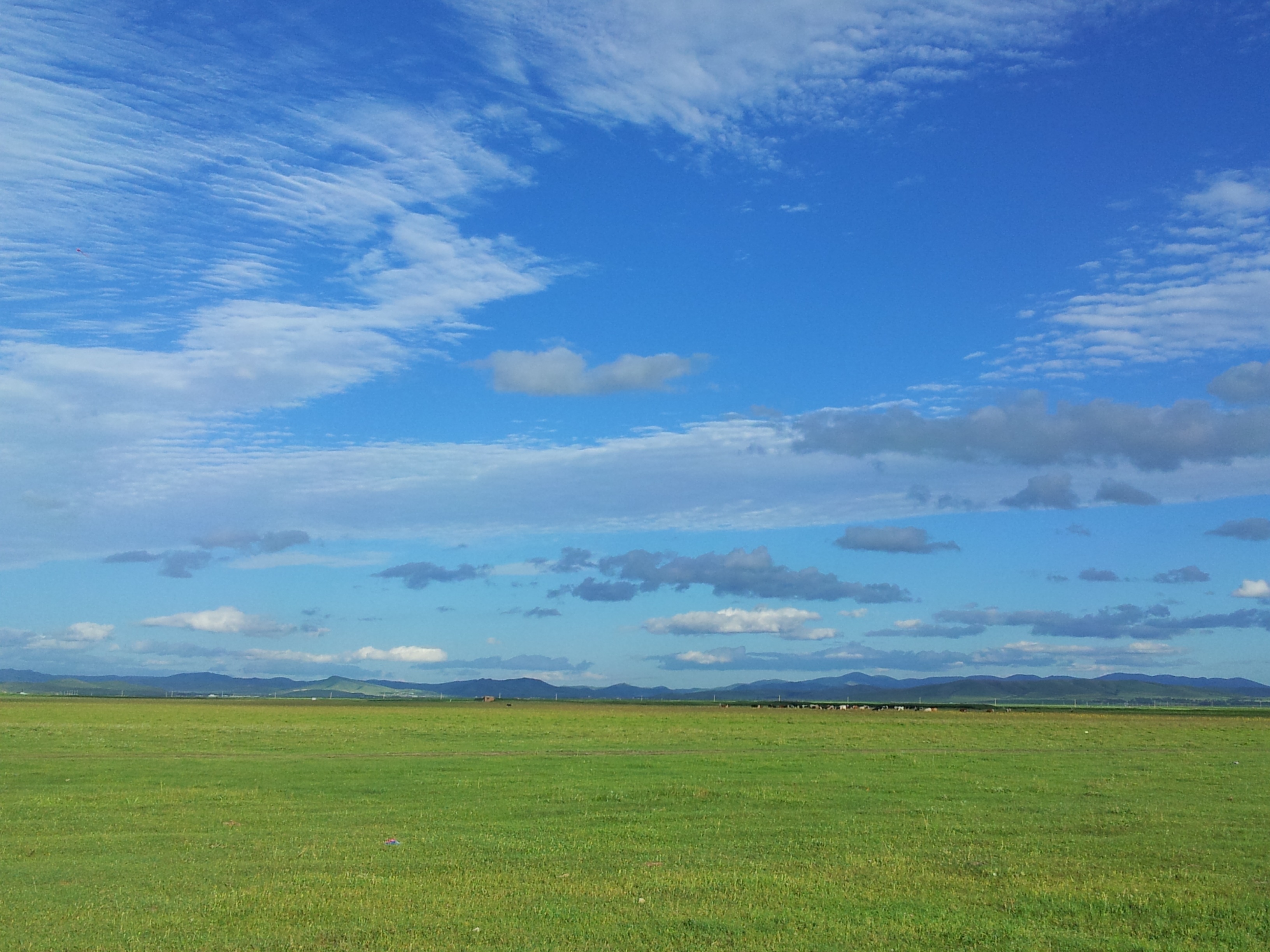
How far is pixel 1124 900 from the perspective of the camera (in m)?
15.2

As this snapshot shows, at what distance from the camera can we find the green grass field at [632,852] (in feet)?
44.1

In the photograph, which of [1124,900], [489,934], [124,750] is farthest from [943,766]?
[124,750]

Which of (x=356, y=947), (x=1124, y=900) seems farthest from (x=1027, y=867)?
(x=356, y=947)

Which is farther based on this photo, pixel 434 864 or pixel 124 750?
pixel 124 750

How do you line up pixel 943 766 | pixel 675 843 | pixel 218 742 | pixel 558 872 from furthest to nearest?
pixel 218 742 < pixel 943 766 < pixel 675 843 < pixel 558 872

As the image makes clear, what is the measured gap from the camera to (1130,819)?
23.8 metres

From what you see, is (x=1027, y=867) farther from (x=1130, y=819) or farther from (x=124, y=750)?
(x=124, y=750)

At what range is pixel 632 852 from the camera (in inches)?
758

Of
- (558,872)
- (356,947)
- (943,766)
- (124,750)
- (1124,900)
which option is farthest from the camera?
(124,750)

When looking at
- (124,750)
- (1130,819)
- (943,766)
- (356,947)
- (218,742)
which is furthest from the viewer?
(218,742)

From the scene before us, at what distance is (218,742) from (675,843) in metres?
41.3

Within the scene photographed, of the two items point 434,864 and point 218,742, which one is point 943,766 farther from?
point 218,742

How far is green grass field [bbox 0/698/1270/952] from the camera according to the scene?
529 inches

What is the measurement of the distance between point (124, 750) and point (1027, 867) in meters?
43.6
